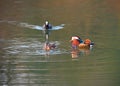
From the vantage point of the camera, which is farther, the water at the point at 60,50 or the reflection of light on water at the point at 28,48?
the reflection of light on water at the point at 28,48

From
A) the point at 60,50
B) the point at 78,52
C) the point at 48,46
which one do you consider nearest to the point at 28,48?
the point at 48,46

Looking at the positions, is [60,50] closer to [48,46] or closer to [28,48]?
[48,46]

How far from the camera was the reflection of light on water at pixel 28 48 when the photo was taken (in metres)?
12.5

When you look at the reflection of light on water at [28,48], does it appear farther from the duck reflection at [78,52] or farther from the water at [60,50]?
the duck reflection at [78,52]

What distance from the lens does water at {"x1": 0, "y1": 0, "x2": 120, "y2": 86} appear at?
10.3m

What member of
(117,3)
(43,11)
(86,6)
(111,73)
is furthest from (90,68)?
(117,3)

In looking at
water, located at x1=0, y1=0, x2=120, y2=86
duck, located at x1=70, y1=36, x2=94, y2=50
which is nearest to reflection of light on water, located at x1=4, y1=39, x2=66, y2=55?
water, located at x1=0, y1=0, x2=120, y2=86

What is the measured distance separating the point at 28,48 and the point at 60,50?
84 cm

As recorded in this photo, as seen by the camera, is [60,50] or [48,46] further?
[48,46]

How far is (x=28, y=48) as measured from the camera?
1292 centimetres

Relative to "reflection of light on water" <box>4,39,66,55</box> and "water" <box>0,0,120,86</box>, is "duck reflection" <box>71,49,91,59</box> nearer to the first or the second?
"water" <box>0,0,120,86</box>

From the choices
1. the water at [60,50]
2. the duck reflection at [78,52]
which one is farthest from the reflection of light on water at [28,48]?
the duck reflection at [78,52]

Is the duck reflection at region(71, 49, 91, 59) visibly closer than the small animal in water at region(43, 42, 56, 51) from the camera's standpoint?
Yes

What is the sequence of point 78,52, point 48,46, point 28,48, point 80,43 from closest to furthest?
point 78,52
point 48,46
point 28,48
point 80,43
